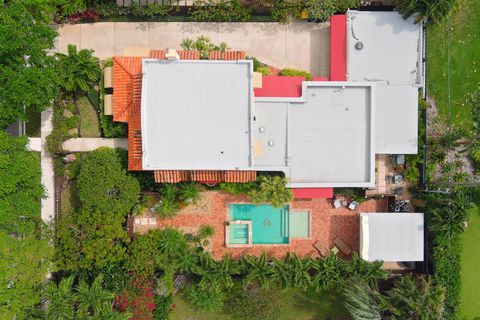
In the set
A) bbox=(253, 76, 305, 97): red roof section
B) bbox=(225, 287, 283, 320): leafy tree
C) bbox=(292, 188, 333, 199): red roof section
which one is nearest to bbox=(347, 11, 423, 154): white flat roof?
bbox=(253, 76, 305, 97): red roof section

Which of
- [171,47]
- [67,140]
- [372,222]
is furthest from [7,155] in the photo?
[372,222]

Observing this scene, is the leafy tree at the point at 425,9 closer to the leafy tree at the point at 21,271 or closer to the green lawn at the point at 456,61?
the green lawn at the point at 456,61

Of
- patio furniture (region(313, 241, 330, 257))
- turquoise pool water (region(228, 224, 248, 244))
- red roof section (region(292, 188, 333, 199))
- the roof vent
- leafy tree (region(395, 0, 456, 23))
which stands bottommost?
patio furniture (region(313, 241, 330, 257))

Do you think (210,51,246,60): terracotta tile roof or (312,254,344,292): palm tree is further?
(312,254,344,292): palm tree

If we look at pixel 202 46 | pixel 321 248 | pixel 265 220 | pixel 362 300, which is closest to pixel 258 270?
pixel 265 220

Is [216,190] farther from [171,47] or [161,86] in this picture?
[171,47]

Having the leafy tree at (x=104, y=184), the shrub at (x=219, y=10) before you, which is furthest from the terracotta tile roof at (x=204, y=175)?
the shrub at (x=219, y=10)

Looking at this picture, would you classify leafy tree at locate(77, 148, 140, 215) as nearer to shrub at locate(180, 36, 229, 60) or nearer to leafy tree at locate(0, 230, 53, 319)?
leafy tree at locate(0, 230, 53, 319)
